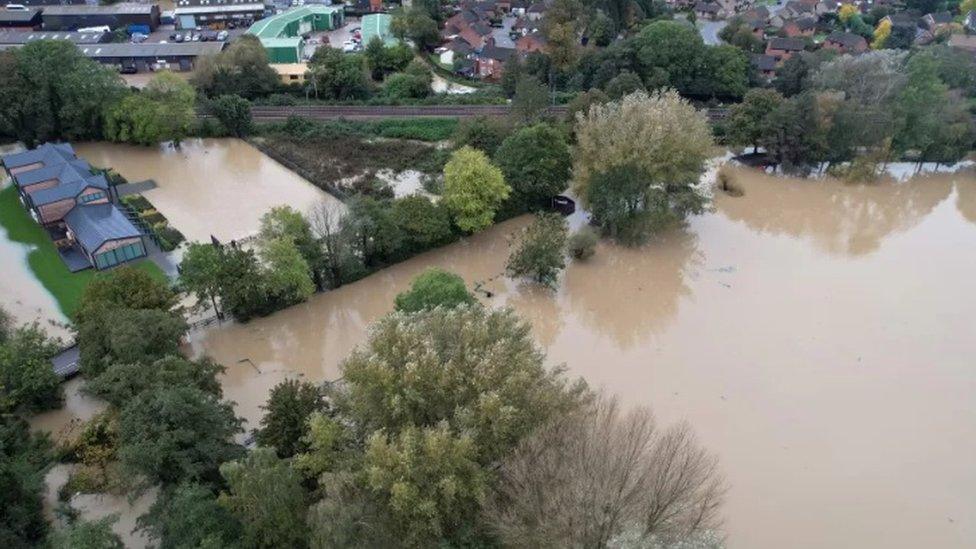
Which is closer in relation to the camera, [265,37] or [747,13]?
[265,37]

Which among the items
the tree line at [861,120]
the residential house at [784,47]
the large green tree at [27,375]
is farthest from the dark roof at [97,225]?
the residential house at [784,47]

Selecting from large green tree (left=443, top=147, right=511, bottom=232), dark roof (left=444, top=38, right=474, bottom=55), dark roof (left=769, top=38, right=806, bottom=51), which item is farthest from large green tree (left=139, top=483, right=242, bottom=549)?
dark roof (left=769, top=38, right=806, bottom=51)

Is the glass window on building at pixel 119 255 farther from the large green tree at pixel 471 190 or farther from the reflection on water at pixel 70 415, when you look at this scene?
the large green tree at pixel 471 190

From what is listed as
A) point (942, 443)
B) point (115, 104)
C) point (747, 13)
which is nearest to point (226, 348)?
point (115, 104)

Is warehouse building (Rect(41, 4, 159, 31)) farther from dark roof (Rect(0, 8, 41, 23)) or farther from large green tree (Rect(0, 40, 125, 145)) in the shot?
large green tree (Rect(0, 40, 125, 145))

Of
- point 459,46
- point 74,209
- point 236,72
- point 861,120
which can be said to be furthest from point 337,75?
point 861,120

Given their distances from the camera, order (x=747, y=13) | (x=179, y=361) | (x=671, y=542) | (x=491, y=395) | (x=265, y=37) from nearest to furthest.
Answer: (x=671, y=542) < (x=491, y=395) < (x=179, y=361) < (x=265, y=37) < (x=747, y=13)

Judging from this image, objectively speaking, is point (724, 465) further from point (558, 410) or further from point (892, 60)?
point (892, 60)

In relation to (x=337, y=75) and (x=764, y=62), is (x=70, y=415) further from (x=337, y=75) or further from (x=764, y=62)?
(x=764, y=62)

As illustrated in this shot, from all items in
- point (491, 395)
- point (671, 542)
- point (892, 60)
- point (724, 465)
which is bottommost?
point (724, 465)
